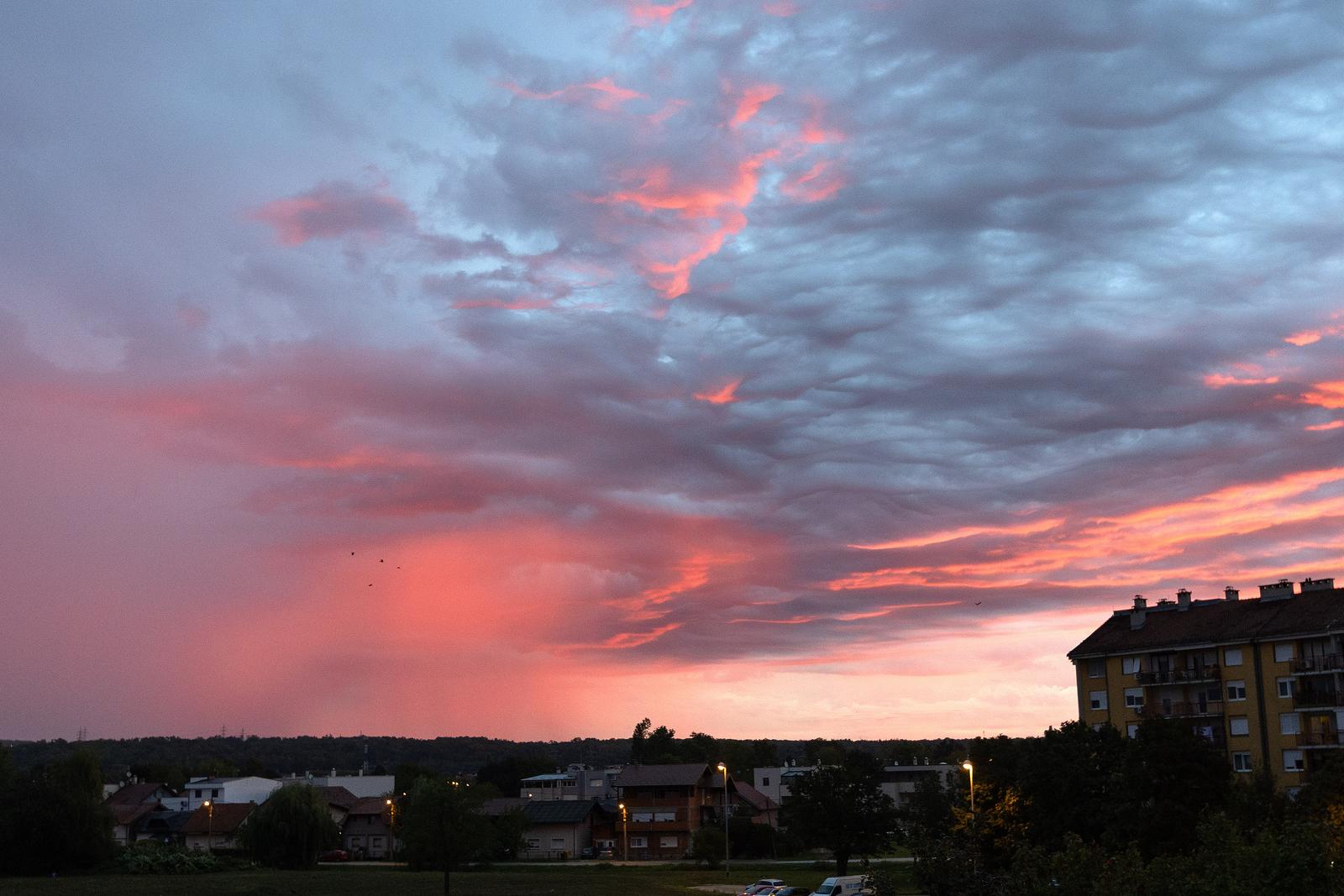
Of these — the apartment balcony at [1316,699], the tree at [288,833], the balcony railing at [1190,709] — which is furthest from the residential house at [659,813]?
the apartment balcony at [1316,699]

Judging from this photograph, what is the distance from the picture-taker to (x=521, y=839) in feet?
420

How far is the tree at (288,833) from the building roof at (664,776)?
110 feet

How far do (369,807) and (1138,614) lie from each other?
99.6 meters

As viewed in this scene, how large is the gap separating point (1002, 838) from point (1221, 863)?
38.7 m

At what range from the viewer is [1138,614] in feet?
352

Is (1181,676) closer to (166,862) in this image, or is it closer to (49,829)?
(166,862)

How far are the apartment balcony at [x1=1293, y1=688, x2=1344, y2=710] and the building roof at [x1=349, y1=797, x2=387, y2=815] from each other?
338 ft

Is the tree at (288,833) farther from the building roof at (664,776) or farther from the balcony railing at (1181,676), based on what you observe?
the balcony railing at (1181,676)

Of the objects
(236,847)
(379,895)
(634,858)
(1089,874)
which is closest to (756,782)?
(634,858)

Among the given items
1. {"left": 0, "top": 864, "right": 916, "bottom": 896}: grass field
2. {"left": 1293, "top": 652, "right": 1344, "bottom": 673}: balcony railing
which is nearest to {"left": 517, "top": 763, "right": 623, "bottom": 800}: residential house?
{"left": 0, "top": 864, "right": 916, "bottom": 896}: grass field

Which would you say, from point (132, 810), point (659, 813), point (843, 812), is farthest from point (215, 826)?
point (843, 812)

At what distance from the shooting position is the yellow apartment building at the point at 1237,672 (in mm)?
90312

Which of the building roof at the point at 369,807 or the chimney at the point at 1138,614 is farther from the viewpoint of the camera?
the building roof at the point at 369,807

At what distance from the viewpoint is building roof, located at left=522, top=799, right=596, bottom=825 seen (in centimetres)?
13512
